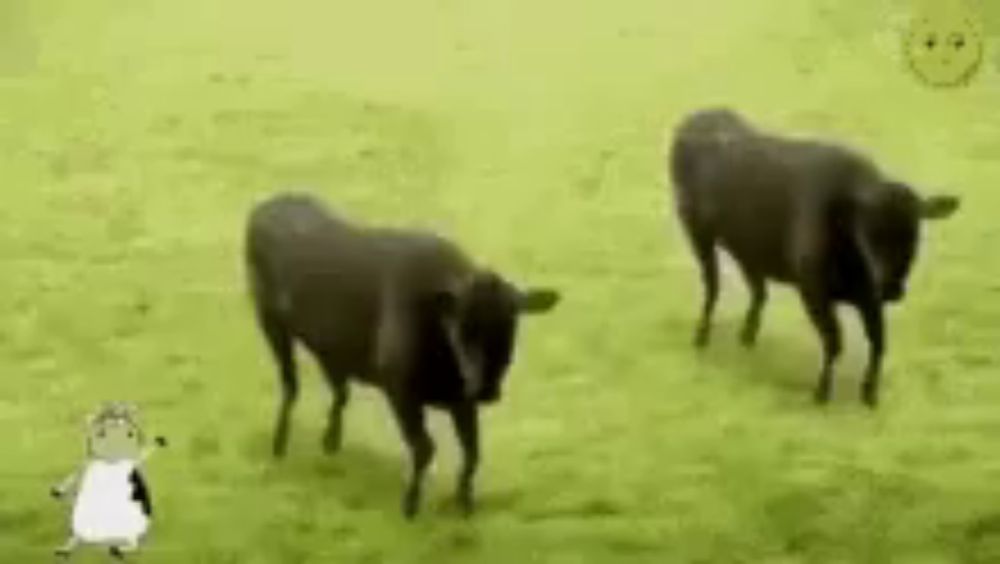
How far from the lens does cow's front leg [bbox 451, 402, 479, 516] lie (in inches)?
104

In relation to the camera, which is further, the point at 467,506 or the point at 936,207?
the point at 936,207

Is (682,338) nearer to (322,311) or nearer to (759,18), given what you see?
(322,311)

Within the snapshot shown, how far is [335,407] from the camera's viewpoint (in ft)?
9.04

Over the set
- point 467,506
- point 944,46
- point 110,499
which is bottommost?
point 467,506

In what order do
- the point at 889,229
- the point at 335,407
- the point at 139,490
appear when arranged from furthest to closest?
1. the point at 889,229
2. the point at 335,407
3. the point at 139,490

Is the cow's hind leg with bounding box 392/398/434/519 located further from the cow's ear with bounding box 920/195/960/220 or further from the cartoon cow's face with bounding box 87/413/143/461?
the cow's ear with bounding box 920/195/960/220

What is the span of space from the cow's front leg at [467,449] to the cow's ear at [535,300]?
0.44 ft

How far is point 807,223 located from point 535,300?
20.3 inches

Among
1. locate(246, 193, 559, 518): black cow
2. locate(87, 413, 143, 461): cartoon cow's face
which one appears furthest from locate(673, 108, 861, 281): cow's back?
locate(87, 413, 143, 461): cartoon cow's face

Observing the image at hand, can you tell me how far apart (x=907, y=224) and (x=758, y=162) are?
254mm

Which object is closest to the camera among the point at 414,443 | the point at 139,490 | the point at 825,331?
the point at 139,490

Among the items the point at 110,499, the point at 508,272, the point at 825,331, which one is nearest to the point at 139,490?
the point at 110,499

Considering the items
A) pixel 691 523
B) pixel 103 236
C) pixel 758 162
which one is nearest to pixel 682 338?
pixel 758 162

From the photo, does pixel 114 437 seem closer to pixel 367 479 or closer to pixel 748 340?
pixel 367 479
